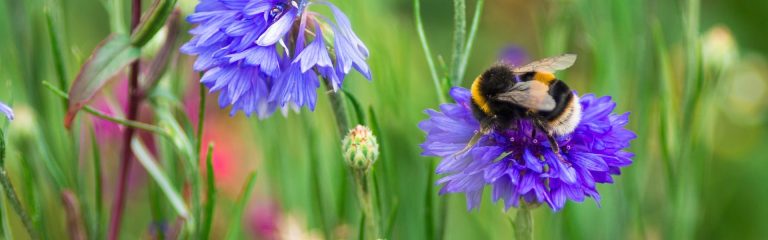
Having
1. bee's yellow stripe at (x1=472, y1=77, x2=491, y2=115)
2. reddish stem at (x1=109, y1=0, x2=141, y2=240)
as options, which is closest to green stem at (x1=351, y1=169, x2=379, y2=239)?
bee's yellow stripe at (x1=472, y1=77, x2=491, y2=115)

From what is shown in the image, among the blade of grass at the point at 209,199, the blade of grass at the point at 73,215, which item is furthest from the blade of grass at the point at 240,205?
the blade of grass at the point at 73,215

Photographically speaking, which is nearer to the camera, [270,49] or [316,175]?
[270,49]

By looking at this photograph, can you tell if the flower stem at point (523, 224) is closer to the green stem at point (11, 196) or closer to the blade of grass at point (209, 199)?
the blade of grass at point (209, 199)

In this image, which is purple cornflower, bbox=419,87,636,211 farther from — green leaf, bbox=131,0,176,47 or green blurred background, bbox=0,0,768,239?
green leaf, bbox=131,0,176,47

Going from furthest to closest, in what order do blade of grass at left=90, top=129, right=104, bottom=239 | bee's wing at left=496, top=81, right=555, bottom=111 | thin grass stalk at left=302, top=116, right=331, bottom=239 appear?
thin grass stalk at left=302, top=116, right=331, bottom=239 → blade of grass at left=90, top=129, right=104, bottom=239 → bee's wing at left=496, top=81, right=555, bottom=111

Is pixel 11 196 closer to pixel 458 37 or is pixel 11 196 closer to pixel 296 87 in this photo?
pixel 296 87

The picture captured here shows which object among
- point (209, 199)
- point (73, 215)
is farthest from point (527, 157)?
point (73, 215)
